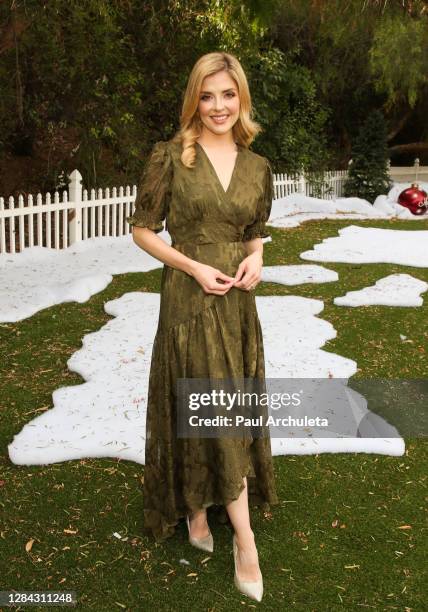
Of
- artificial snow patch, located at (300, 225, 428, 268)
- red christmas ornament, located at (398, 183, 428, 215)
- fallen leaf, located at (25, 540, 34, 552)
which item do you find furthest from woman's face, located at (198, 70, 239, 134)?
red christmas ornament, located at (398, 183, 428, 215)

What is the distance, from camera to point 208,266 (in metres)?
2.70

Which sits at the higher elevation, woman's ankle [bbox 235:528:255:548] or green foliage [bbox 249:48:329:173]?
green foliage [bbox 249:48:329:173]

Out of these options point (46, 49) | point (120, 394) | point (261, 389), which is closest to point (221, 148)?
point (261, 389)

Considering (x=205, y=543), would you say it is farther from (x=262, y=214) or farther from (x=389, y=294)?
(x=389, y=294)

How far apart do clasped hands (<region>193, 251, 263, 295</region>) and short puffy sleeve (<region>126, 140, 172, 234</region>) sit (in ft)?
0.91

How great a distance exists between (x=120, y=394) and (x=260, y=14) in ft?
8.54

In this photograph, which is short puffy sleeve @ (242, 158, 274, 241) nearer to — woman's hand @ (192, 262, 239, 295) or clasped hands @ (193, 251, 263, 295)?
clasped hands @ (193, 251, 263, 295)

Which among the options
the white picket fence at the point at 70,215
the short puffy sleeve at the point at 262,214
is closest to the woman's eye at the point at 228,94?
the short puffy sleeve at the point at 262,214

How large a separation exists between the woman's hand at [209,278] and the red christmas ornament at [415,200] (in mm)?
14003

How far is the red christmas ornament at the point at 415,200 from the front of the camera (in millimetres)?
15867

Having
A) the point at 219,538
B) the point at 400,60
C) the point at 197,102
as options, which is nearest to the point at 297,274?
the point at 219,538

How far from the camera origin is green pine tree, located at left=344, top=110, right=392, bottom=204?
18.3m

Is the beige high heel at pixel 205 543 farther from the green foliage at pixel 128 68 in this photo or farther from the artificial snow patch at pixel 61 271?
the green foliage at pixel 128 68

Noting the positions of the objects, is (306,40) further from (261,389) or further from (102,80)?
(261,389)
